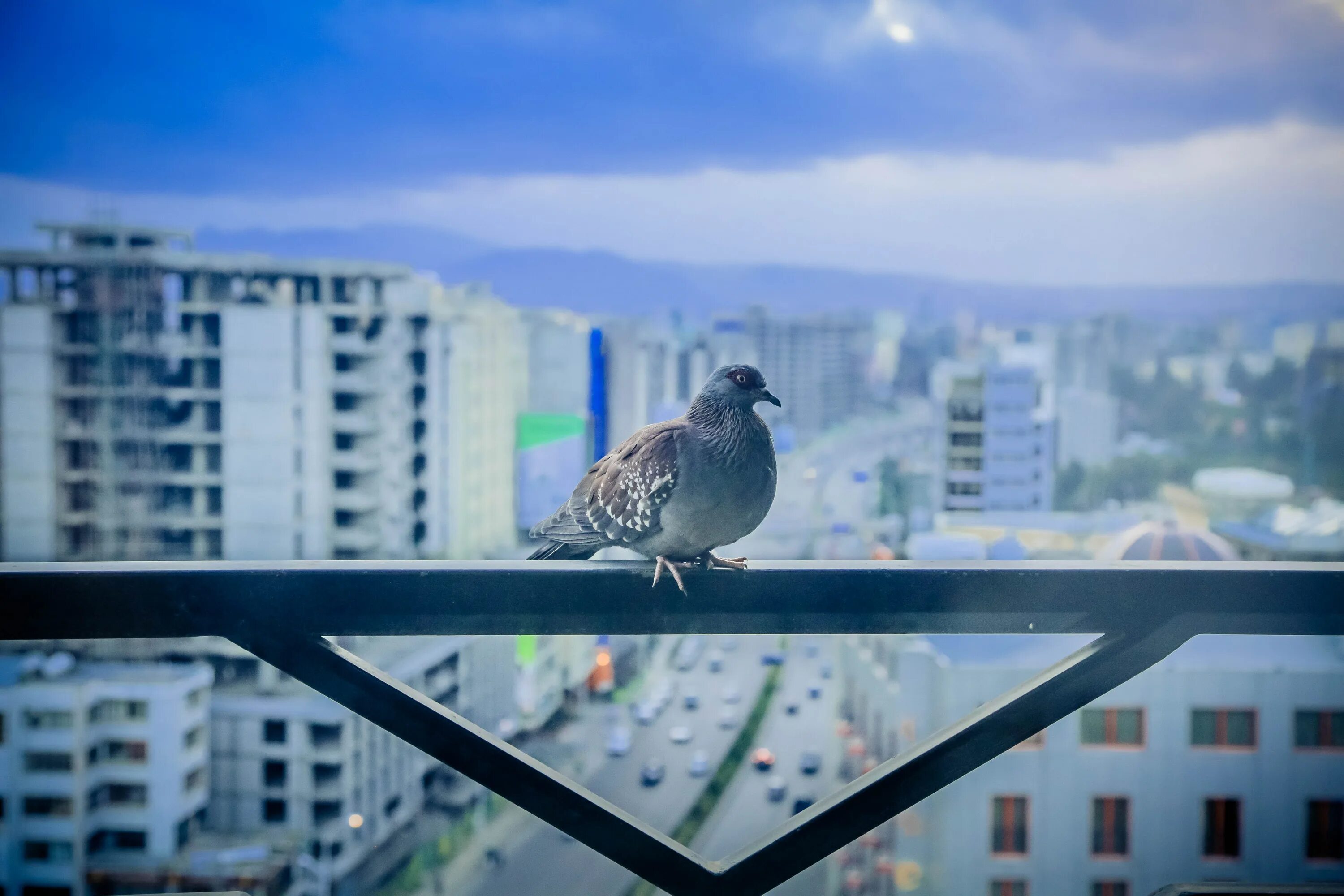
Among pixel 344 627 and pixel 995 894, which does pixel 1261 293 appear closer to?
pixel 995 894

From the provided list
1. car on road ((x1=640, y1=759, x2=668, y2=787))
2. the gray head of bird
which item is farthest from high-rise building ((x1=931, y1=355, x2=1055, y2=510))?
the gray head of bird

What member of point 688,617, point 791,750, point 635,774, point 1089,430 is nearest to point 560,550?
point 688,617

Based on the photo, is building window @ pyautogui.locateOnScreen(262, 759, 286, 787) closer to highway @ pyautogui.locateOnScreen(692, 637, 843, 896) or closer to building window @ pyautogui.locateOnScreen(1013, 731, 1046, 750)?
highway @ pyautogui.locateOnScreen(692, 637, 843, 896)

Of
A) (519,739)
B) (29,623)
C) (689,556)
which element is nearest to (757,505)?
(689,556)

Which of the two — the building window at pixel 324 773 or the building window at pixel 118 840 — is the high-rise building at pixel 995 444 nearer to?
the building window at pixel 324 773

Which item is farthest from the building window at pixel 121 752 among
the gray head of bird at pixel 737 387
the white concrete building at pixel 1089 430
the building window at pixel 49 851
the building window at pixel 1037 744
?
the white concrete building at pixel 1089 430
